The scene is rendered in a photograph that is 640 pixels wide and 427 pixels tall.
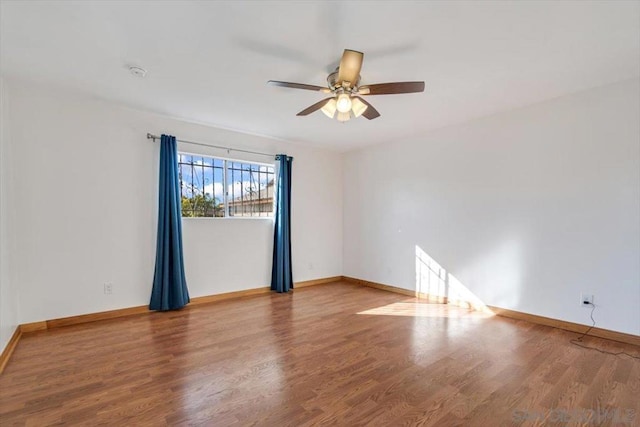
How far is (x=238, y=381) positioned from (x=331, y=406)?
73 centimetres

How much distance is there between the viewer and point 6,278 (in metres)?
2.70

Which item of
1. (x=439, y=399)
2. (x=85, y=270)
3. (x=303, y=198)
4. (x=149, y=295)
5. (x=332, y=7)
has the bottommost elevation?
(x=439, y=399)

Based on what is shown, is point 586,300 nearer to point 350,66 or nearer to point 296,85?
point 350,66

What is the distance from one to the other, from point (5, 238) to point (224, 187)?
2.35 metres

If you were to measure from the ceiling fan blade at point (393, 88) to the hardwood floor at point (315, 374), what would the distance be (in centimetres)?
222

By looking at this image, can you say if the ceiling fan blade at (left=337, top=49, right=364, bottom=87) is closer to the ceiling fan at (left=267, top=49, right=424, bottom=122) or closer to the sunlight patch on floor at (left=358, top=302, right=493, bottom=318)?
the ceiling fan at (left=267, top=49, right=424, bottom=122)

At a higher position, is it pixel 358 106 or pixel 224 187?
pixel 358 106

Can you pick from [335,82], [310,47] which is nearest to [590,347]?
[335,82]

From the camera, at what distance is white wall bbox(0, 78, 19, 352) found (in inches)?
101

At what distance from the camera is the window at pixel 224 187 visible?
4113 millimetres

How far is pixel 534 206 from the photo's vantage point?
340cm

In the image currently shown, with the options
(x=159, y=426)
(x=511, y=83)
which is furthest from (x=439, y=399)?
(x=511, y=83)

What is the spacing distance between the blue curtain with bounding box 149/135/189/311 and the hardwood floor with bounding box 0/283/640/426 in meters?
0.36

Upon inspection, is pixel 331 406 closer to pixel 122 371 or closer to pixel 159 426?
pixel 159 426
